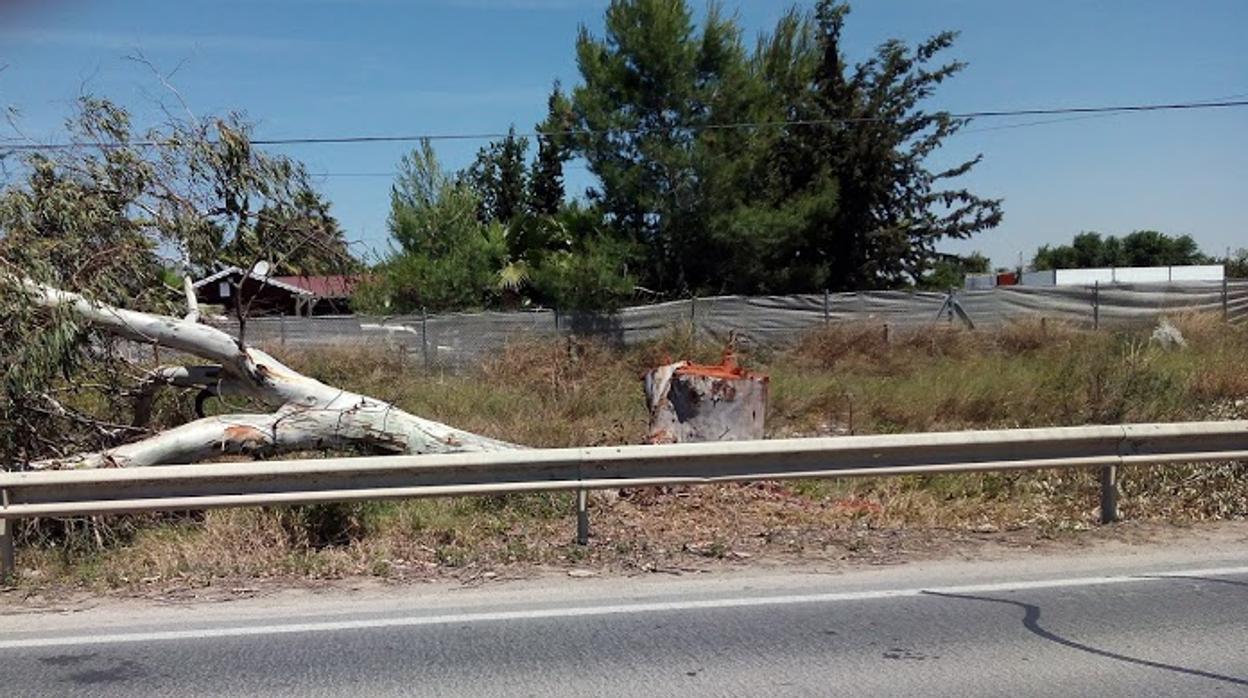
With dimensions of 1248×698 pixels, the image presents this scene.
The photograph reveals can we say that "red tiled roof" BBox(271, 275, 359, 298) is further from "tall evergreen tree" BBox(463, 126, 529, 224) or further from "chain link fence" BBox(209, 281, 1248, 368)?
"tall evergreen tree" BBox(463, 126, 529, 224)

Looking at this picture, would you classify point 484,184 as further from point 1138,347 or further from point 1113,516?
point 1113,516

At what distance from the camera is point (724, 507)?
866cm

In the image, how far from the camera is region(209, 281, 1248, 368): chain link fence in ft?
70.5

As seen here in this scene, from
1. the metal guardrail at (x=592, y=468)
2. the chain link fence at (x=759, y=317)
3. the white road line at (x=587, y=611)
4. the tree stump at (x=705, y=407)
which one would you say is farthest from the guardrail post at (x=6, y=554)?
the chain link fence at (x=759, y=317)

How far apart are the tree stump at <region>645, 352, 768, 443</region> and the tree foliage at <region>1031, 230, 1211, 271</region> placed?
90175mm

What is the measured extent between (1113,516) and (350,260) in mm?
7385

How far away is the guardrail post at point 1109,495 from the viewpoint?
7852mm

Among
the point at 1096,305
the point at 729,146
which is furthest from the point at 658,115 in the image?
the point at 1096,305

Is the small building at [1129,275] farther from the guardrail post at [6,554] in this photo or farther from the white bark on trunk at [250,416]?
the guardrail post at [6,554]

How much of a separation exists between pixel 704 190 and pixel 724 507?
588 inches

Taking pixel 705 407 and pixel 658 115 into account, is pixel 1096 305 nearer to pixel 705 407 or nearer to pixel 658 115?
pixel 658 115

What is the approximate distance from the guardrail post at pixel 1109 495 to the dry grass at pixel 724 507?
0.26 meters

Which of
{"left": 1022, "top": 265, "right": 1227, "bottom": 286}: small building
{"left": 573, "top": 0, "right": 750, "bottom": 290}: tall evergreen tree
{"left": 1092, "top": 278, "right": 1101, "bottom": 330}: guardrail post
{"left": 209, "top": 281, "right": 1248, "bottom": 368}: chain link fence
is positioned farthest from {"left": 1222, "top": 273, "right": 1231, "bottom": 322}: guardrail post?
{"left": 1022, "top": 265, "right": 1227, "bottom": 286}: small building

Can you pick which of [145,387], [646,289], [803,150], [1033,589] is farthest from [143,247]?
[803,150]
